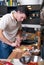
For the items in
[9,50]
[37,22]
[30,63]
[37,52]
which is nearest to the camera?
[30,63]

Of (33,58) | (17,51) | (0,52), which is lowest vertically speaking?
(0,52)

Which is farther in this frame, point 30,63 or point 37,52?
point 37,52

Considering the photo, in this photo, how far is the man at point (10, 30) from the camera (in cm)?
218

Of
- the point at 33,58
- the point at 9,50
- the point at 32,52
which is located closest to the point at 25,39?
the point at 9,50

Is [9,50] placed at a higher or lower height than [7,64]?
lower

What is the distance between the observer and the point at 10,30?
8.29ft

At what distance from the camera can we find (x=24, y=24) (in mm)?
3197

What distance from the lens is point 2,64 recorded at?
5.00 feet

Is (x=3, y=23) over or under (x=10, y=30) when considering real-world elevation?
over

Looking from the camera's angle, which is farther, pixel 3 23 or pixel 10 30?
pixel 10 30

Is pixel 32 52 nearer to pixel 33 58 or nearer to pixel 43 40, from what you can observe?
pixel 43 40

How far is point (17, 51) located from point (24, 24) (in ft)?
3.85

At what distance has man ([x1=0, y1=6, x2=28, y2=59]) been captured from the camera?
2180mm

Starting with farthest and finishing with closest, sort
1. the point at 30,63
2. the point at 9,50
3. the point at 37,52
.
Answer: the point at 9,50
the point at 37,52
the point at 30,63
